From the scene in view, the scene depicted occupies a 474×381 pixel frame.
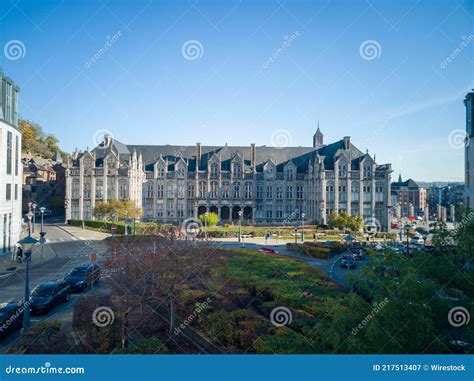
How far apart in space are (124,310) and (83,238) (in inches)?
1030

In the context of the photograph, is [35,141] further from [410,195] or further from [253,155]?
[410,195]

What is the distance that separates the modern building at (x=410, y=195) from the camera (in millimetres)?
75619

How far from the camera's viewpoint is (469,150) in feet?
55.3

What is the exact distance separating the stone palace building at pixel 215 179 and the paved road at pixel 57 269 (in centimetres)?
772

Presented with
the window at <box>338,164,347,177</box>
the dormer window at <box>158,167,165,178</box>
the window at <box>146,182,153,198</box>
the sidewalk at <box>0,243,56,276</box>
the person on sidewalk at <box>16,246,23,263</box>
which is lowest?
the sidewalk at <box>0,243,56,276</box>

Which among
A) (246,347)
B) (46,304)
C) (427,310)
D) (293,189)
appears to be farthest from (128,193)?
(427,310)

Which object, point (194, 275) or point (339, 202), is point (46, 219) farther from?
point (194, 275)

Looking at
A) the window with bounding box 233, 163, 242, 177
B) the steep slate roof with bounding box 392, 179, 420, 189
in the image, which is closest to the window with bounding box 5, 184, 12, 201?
the window with bounding box 233, 163, 242, 177

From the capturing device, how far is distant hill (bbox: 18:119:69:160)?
29.7 meters

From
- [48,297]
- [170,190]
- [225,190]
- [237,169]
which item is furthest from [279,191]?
[48,297]

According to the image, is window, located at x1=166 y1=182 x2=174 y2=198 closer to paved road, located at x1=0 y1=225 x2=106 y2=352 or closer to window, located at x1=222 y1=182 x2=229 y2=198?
window, located at x1=222 y1=182 x2=229 y2=198

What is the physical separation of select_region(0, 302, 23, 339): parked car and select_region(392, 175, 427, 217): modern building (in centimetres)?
7538

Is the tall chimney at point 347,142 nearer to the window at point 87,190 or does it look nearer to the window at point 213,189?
the window at point 213,189

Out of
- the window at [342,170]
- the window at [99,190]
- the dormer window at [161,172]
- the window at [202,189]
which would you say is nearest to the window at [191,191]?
the window at [202,189]
